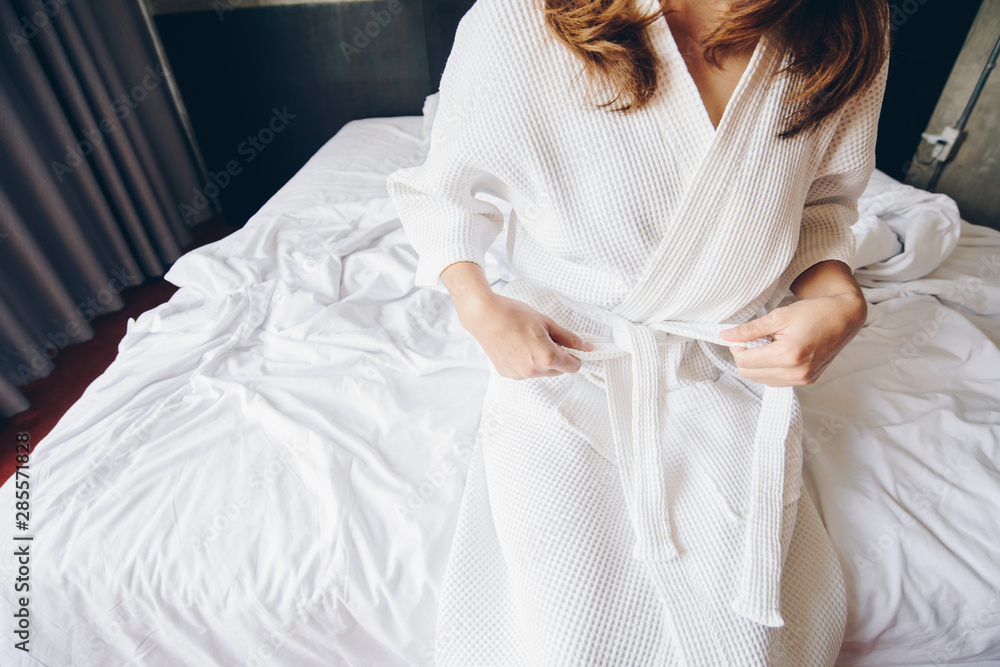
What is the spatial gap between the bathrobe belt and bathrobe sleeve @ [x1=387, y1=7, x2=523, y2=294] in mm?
192

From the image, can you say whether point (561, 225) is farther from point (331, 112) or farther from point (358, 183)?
point (331, 112)

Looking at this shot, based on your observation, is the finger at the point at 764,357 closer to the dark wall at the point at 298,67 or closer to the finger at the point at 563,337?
the finger at the point at 563,337

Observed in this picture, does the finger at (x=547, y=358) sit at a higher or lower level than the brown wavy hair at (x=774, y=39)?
lower

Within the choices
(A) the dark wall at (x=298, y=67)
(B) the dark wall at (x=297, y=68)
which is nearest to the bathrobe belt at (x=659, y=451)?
(A) the dark wall at (x=298, y=67)

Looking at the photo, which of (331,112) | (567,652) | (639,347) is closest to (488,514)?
(567,652)

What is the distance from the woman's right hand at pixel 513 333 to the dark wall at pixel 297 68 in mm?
1965

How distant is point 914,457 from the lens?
0.74m

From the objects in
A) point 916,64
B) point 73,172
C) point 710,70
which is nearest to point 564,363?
point 710,70

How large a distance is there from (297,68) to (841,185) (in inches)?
93.7

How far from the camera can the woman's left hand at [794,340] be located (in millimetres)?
561

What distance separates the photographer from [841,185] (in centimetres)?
66

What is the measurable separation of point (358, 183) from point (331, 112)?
101cm

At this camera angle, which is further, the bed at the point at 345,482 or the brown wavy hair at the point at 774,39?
the bed at the point at 345,482

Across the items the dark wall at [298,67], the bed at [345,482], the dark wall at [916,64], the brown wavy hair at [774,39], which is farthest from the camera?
the dark wall at [298,67]
